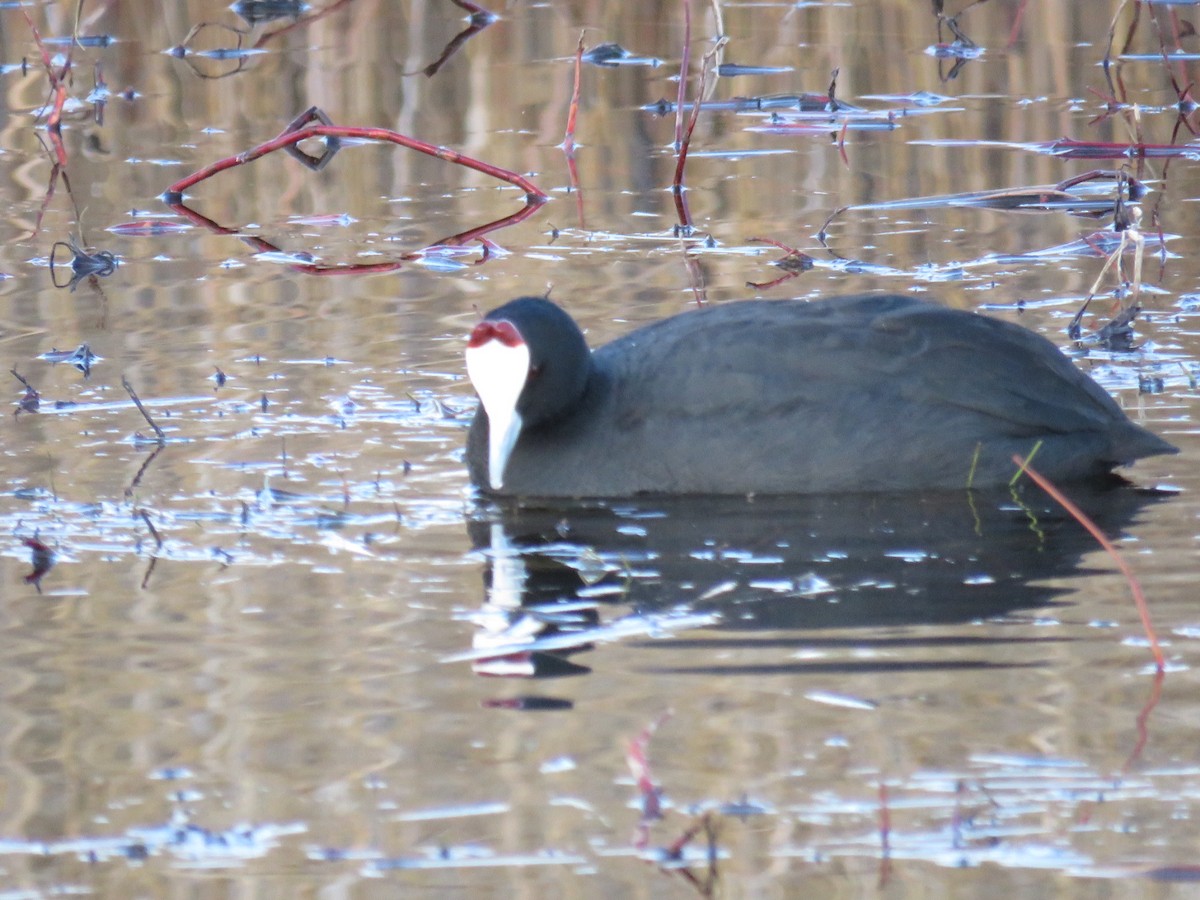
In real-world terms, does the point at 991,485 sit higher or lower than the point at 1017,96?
lower

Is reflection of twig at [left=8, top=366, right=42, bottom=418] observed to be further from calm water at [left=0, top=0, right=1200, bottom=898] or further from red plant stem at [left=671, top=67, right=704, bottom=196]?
red plant stem at [left=671, top=67, right=704, bottom=196]

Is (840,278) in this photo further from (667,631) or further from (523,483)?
(667,631)

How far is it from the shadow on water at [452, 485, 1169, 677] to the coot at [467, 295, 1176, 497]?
0.28 feet

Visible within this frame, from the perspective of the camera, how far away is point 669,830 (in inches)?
149

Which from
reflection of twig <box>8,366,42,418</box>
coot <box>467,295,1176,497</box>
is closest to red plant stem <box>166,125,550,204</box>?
reflection of twig <box>8,366,42,418</box>

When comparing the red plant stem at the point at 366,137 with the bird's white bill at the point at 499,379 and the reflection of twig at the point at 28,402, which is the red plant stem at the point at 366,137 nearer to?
the reflection of twig at the point at 28,402

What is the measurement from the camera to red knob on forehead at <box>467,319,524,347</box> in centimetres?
584

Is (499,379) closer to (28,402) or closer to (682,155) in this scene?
(28,402)

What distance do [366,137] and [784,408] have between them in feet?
13.8

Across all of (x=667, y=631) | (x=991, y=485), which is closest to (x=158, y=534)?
(x=667, y=631)

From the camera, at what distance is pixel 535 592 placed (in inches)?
208

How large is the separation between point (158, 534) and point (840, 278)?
3.47 metres

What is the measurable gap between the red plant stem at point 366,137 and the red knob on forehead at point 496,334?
319 cm

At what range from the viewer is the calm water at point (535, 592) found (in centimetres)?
379
